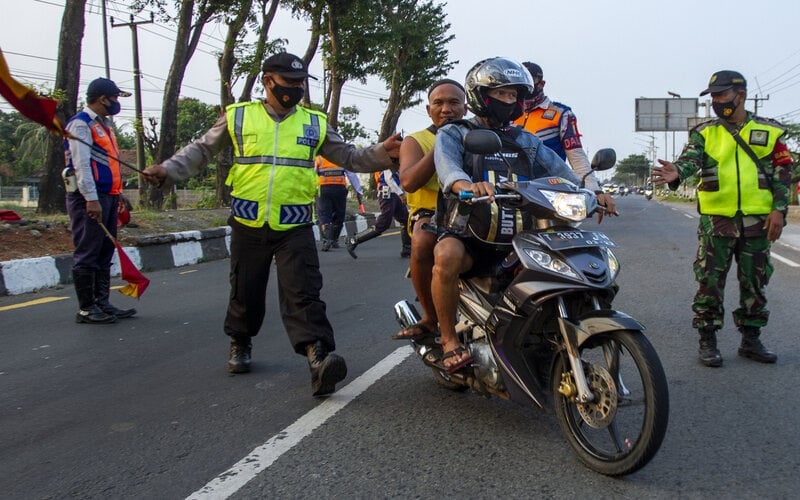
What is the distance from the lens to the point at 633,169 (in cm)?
16012

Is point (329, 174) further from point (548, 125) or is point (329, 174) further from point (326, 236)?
point (548, 125)

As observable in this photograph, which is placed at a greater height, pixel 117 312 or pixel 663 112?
pixel 663 112

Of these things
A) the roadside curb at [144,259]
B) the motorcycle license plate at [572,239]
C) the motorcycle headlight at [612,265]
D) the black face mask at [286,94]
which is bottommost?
the roadside curb at [144,259]

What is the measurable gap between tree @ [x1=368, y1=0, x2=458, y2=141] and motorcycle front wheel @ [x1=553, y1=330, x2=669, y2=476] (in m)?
25.9

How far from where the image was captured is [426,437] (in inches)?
139

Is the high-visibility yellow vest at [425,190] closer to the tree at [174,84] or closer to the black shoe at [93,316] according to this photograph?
the black shoe at [93,316]

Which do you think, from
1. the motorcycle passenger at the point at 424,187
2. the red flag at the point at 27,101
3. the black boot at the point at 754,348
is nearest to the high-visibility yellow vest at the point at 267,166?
the motorcycle passenger at the point at 424,187

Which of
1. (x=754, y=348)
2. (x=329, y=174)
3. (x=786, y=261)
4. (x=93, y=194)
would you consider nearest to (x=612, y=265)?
(x=754, y=348)

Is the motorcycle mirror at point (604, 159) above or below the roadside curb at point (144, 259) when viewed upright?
above

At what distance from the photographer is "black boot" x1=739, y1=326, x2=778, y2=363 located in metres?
4.85

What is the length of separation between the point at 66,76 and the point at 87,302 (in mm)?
7286

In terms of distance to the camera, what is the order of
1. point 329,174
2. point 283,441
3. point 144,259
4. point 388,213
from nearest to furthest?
point 283,441 < point 144,259 < point 388,213 < point 329,174

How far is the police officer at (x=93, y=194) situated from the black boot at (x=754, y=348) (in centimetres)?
497

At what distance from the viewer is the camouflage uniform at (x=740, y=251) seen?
4.86 m
